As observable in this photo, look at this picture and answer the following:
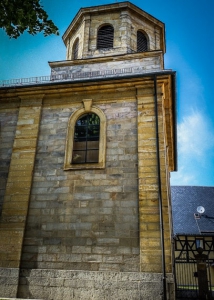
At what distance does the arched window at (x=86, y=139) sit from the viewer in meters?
8.71

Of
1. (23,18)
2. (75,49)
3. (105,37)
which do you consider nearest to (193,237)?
(105,37)

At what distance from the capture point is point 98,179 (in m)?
8.10

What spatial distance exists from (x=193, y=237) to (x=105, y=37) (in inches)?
560

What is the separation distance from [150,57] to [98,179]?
586cm

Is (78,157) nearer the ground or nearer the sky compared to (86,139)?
nearer the ground

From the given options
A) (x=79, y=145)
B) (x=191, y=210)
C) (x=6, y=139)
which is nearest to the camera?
(x=79, y=145)

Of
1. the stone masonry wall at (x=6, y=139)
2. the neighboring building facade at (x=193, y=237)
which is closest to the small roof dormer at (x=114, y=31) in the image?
the stone masonry wall at (x=6, y=139)

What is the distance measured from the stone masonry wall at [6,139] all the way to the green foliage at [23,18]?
3356 mm

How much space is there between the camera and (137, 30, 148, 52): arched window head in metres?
12.6

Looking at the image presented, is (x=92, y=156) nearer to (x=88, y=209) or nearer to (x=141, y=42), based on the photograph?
(x=88, y=209)

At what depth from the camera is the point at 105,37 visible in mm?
12469

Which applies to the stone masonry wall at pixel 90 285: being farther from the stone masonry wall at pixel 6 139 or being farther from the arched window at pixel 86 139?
the arched window at pixel 86 139

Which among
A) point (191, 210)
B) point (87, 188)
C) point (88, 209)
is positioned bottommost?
point (88, 209)

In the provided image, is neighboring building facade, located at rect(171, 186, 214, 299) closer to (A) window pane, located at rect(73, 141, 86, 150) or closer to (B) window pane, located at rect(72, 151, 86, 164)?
(B) window pane, located at rect(72, 151, 86, 164)
